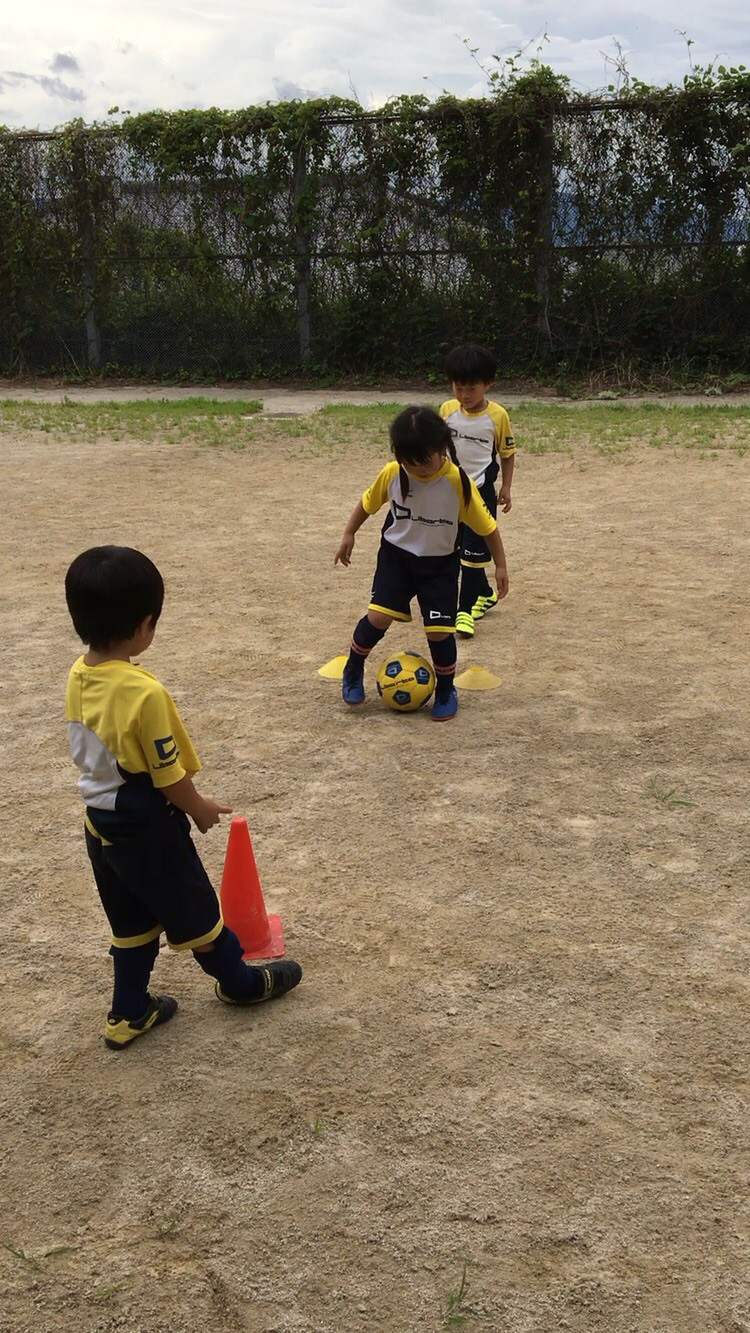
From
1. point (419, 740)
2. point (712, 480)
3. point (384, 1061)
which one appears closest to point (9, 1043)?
point (384, 1061)

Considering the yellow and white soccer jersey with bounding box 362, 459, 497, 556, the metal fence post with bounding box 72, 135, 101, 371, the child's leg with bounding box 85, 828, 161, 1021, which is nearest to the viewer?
the child's leg with bounding box 85, 828, 161, 1021

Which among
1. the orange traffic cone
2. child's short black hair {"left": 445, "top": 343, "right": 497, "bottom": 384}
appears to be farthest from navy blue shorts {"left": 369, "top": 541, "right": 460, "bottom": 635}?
the orange traffic cone

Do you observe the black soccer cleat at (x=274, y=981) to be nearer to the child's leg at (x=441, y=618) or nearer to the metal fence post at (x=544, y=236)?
the child's leg at (x=441, y=618)

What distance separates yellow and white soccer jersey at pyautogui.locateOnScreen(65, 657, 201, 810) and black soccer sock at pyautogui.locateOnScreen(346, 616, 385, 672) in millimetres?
2355

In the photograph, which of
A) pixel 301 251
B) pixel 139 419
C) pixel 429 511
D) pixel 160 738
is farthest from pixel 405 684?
pixel 301 251

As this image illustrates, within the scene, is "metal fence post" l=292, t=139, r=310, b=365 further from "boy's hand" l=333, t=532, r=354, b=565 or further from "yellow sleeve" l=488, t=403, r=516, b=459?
"boy's hand" l=333, t=532, r=354, b=565

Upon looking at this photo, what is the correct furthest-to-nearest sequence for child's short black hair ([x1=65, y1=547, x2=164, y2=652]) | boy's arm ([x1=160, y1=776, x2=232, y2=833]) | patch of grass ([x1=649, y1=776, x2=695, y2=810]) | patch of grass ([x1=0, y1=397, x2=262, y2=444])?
patch of grass ([x1=0, y1=397, x2=262, y2=444]) → patch of grass ([x1=649, y1=776, x2=695, y2=810]) → boy's arm ([x1=160, y1=776, x2=232, y2=833]) → child's short black hair ([x1=65, y1=547, x2=164, y2=652])

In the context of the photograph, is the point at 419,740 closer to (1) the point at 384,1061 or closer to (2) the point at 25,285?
(1) the point at 384,1061

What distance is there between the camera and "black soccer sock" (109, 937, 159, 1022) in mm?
2861

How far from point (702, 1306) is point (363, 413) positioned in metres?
11.0

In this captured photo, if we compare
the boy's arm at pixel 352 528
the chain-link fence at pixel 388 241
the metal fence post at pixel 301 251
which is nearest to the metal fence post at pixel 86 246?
the chain-link fence at pixel 388 241

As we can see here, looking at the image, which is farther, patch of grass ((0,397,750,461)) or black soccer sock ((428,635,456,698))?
patch of grass ((0,397,750,461))

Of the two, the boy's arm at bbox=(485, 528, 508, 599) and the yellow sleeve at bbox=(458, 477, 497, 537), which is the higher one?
the yellow sleeve at bbox=(458, 477, 497, 537)

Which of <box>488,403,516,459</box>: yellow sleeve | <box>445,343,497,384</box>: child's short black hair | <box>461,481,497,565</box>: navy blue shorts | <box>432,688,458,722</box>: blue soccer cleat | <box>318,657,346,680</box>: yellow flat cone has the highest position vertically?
<box>445,343,497,384</box>: child's short black hair
